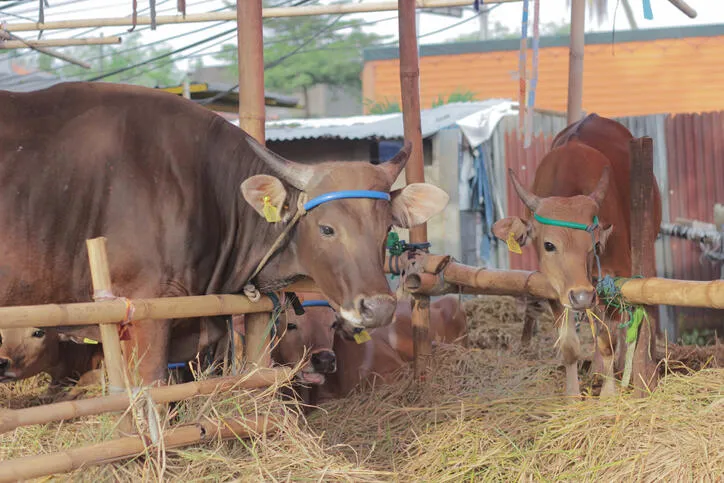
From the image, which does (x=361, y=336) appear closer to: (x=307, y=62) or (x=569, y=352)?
(x=569, y=352)

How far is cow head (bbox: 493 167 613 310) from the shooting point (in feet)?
17.9

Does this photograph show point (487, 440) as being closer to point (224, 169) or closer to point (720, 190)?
point (224, 169)

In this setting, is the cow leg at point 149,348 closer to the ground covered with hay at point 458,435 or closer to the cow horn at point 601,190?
the ground covered with hay at point 458,435

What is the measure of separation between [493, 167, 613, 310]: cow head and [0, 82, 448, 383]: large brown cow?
141 cm

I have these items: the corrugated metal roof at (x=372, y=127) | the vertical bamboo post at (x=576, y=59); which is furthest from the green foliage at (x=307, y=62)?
the vertical bamboo post at (x=576, y=59)

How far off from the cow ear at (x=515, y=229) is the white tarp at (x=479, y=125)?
217 inches

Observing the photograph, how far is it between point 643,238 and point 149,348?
8.40ft

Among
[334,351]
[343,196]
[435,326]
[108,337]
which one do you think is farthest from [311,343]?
[108,337]

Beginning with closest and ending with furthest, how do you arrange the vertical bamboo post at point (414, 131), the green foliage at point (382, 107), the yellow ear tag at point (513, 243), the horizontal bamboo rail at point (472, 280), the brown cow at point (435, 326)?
the horizontal bamboo rail at point (472, 280)
the vertical bamboo post at point (414, 131)
the yellow ear tag at point (513, 243)
the brown cow at point (435, 326)
the green foliage at point (382, 107)

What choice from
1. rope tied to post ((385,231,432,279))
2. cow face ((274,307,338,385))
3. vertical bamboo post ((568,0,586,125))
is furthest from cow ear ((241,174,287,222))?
vertical bamboo post ((568,0,586,125))

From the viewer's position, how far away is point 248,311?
436 centimetres

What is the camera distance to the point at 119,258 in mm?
4098

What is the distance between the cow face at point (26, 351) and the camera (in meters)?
5.43

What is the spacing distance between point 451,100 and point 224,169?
16536 millimetres
